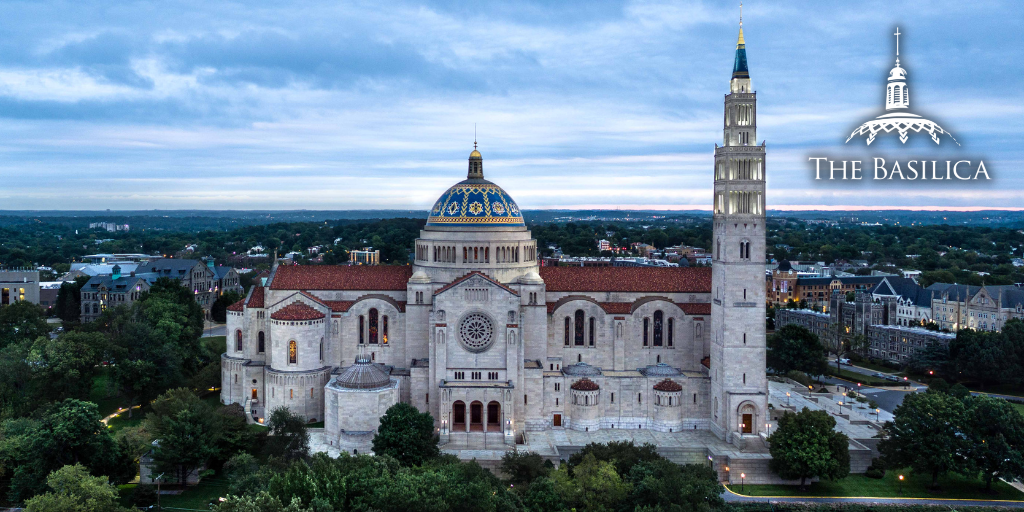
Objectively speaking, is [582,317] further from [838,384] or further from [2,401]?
[2,401]

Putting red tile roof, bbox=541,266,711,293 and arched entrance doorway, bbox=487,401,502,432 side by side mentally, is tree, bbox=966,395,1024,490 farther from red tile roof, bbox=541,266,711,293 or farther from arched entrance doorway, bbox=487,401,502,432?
arched entrance doorway, bbox=487,401,502,432

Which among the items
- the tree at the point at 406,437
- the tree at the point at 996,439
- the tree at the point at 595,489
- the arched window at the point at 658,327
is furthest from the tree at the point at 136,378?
the tree at the point at 996,439

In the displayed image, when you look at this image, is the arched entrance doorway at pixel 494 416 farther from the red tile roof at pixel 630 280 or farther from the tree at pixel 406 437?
the red tile roof at pixel 630 280

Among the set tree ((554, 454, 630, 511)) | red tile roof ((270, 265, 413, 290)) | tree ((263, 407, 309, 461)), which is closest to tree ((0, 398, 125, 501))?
tree ((263, 407, 309, 461))

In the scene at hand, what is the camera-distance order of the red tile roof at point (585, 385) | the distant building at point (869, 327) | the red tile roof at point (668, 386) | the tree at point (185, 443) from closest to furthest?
the tree at point (185, 443), the red tile roof at point (585, 385), the red tile roof at point (668, 386), the distant building at point (869, 327)

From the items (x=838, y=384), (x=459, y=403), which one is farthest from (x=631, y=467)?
(x=838, y=384)

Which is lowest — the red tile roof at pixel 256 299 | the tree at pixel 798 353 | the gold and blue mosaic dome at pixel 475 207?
the tree at pixel 798 353
